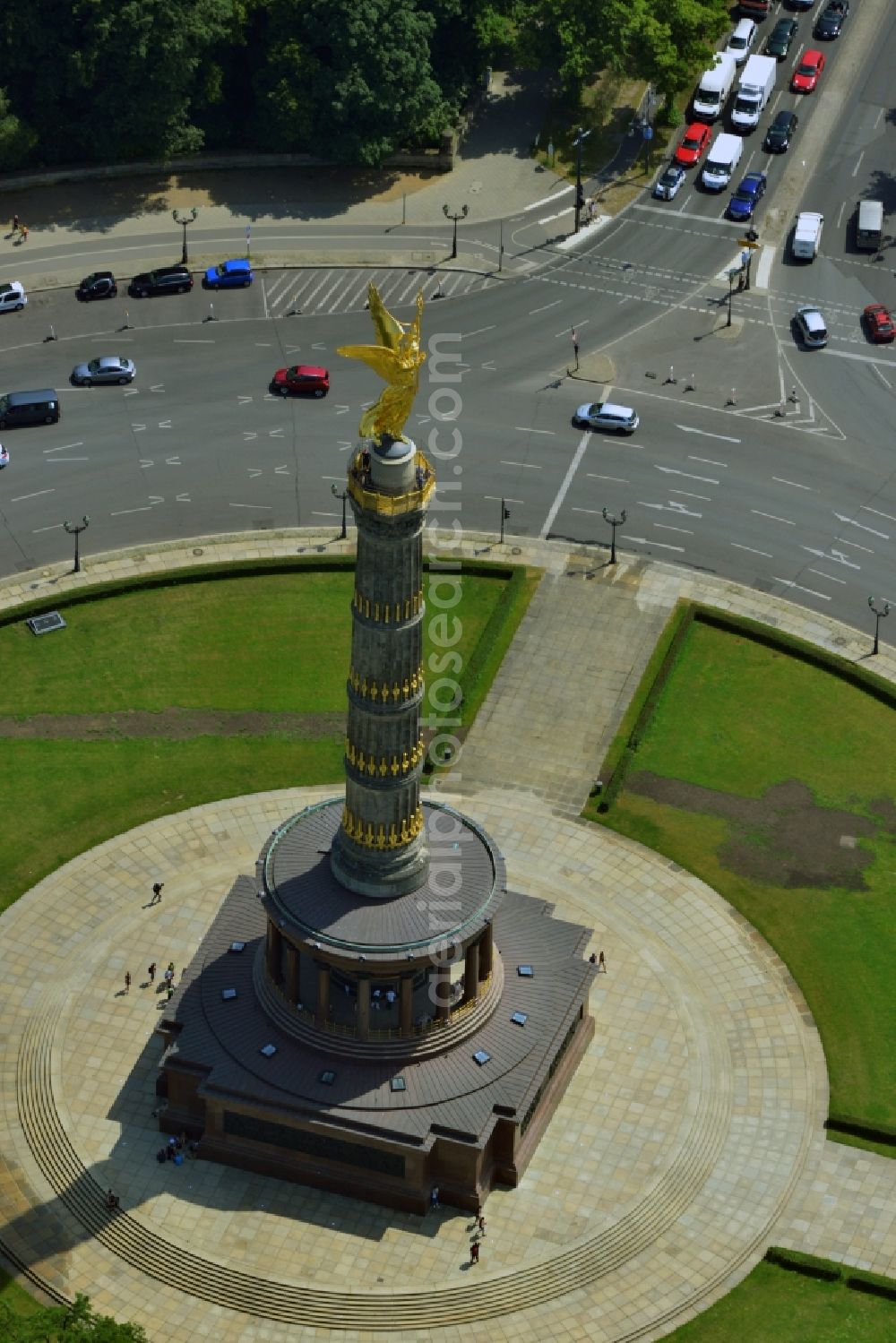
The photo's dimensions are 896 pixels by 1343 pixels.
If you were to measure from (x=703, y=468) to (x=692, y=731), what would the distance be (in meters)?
32.2

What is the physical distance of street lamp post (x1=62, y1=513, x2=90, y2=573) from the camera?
581 ft

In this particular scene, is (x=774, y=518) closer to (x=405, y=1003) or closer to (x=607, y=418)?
(x=607, y=418)

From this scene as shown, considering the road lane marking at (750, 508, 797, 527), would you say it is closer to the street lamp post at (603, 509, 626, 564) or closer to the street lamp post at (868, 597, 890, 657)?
the street lamp post at (603, 509, 626, 564)

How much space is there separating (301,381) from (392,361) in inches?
3226

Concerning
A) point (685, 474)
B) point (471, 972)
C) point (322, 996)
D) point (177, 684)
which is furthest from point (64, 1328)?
point (685, 474)

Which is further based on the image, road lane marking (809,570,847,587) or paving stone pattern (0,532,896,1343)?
road lane marking (809,570,847,587)

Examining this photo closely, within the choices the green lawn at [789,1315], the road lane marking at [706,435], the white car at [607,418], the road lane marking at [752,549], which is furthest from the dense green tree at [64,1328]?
the road lane marking at [706,435]

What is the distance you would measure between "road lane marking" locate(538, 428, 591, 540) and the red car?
21.8 m

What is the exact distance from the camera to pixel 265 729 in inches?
6619

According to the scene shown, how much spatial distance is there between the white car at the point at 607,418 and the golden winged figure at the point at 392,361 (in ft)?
256

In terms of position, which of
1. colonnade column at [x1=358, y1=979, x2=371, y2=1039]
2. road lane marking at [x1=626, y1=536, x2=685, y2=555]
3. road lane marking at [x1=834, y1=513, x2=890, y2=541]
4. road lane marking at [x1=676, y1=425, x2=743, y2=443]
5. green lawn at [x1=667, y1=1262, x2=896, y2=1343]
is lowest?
green lawn at [x1=667, y1=1262, x2=896, y2=1343]

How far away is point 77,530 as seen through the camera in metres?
177

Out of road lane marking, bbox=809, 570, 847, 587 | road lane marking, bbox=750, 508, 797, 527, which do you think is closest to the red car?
road lane marking, bbox=750, 508, 797, 527

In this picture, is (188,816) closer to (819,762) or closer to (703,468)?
(819,762)
